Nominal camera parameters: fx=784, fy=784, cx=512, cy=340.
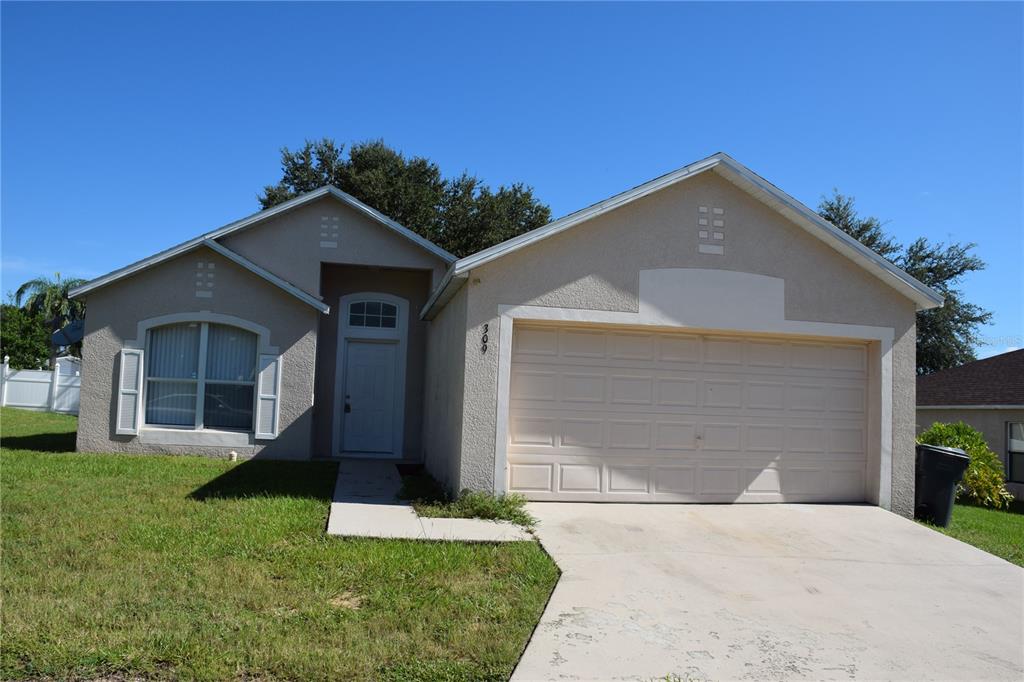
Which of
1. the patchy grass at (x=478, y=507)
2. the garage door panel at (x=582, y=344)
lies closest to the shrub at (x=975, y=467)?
the garage door panel at (x=582, y=344)

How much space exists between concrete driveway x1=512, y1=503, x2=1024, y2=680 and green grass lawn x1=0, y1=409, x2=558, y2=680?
42 cm

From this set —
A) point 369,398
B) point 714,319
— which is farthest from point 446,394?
point 369,398

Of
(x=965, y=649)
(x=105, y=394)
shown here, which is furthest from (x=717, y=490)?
(x=105, y=394)

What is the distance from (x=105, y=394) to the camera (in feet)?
43.3

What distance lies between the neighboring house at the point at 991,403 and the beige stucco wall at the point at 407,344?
13.5m

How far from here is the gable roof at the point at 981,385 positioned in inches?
731

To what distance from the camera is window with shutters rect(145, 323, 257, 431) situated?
44.0 feet

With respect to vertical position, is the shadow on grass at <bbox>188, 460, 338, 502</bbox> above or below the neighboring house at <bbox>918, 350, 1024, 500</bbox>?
below

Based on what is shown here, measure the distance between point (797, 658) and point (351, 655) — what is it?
9.52ft

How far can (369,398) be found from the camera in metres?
14.7

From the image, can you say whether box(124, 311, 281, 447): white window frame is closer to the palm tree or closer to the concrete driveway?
the concrete driveway

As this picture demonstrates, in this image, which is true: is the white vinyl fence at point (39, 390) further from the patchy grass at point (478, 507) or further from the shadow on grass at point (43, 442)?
the patchy grass at point (478, 507)

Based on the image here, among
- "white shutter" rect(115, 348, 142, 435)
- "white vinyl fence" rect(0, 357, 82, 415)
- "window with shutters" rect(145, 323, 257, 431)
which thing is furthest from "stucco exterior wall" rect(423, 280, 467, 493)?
"white vinyl fence" rect(0, 357, 82, 415)

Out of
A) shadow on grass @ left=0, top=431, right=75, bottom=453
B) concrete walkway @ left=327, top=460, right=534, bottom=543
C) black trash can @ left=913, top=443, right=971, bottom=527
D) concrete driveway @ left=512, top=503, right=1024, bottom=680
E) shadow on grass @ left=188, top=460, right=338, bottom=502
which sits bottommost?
concrete driveway @ left=512, top=503, right=1024, bottom=680
